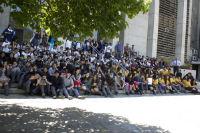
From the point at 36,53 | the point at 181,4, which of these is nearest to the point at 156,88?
the point at 36,53

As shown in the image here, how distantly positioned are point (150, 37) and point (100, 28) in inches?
1076

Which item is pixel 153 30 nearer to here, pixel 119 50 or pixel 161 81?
pixel 119 50

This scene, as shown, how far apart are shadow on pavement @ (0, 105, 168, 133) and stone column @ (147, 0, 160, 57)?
2558 centimetres

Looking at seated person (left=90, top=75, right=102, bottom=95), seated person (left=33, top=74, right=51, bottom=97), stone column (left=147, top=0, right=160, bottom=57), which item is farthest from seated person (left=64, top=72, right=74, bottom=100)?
stone column (left=147, top=0, right=160, bottom=57)

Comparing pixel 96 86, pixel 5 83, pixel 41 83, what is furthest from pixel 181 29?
pixel 5 83

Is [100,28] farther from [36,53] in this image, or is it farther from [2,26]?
[2,26]

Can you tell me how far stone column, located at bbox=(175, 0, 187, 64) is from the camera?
1688 inches

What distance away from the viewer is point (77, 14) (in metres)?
12.3

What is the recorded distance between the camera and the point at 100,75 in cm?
2206

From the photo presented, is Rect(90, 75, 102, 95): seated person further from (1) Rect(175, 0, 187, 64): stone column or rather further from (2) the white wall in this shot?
(1) Rect(175, 0, 187, 64): stone column

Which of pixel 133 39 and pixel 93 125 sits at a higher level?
pixel 133 39

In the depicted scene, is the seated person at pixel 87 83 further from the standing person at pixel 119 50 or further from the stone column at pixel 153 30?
the stone column at pixel 153 30

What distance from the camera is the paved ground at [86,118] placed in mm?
10859

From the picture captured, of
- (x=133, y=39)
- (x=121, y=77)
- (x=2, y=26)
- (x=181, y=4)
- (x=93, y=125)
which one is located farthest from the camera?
(x=181, y=4)
